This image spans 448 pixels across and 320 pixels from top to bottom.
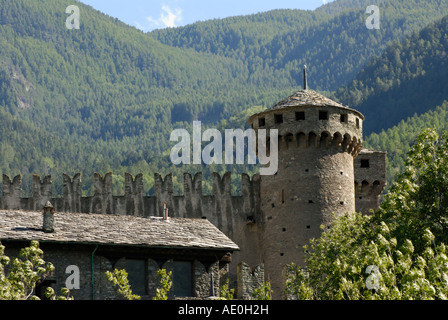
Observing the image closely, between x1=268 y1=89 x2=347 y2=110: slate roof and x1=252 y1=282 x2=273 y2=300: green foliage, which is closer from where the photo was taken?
x1=252 y1=282 x2=273 y2=300: green foliage

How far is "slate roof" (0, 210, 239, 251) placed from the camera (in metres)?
37.2

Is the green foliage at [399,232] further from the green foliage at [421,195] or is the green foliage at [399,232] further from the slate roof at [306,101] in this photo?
the slate roof at [306,101]

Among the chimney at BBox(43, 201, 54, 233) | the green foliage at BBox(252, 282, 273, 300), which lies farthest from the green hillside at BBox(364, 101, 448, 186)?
the chimney at BBox(43, 201, 54, 233)

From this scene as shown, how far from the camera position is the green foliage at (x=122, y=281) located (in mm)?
33781

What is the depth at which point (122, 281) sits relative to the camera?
1356 inches

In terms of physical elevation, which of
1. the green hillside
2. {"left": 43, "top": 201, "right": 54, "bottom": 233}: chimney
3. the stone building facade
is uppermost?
the green hillside

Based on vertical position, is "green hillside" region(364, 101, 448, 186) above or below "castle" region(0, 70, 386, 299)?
above

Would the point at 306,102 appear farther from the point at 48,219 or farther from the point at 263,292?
the point at 263,292

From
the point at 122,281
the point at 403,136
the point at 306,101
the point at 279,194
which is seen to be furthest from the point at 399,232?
the point at 403,136

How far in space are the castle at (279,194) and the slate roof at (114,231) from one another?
31.0 ft

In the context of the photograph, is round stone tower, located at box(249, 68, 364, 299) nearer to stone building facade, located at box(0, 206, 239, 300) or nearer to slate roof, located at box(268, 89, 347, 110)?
slate roof, located at box(268, 89, 347, 110)

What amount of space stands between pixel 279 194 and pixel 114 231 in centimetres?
1547

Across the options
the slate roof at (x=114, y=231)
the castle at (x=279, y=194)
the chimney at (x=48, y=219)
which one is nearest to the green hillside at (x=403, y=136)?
the castle at (x=279, y=194)

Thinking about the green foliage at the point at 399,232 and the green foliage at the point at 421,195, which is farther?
the green foliage at the point at 421,195
